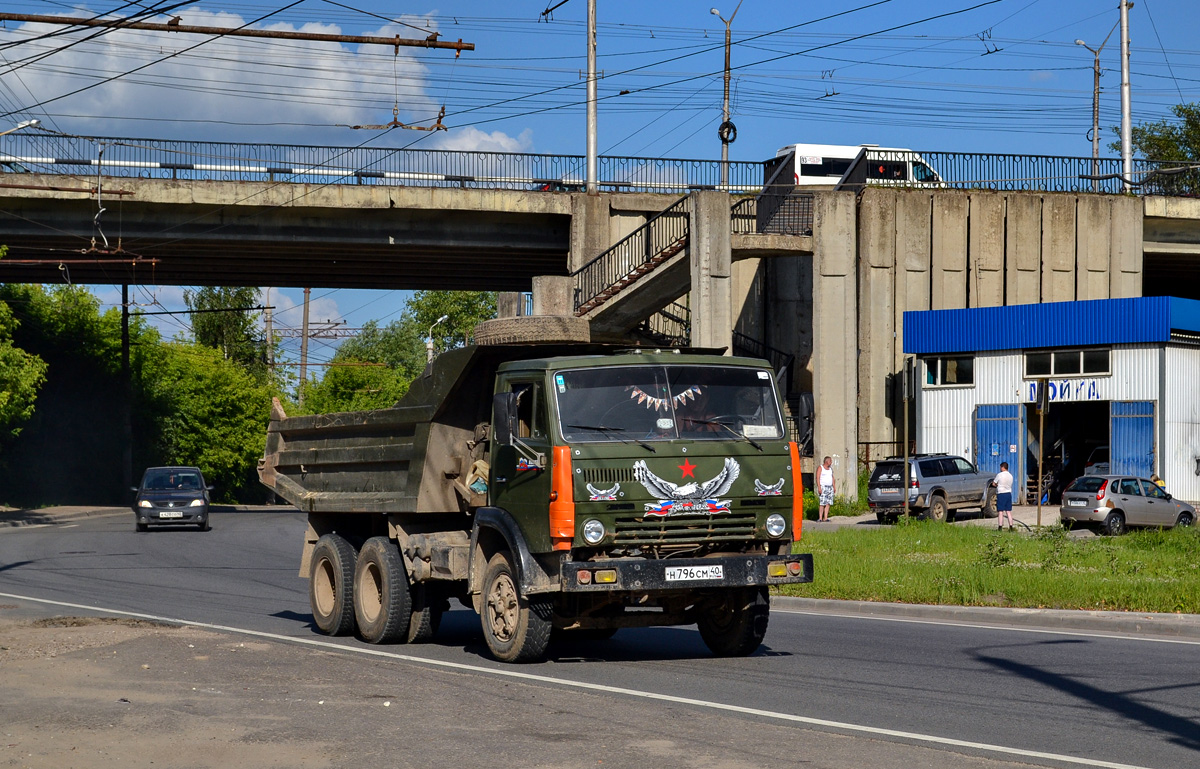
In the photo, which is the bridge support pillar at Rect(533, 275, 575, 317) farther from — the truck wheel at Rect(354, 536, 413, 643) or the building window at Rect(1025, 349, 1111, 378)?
the truck wheel at Rect(354, 536, 413, 643)

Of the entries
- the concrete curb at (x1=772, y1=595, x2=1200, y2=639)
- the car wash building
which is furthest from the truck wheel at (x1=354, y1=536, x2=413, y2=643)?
the car wash building

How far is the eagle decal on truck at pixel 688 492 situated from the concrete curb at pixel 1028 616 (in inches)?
201

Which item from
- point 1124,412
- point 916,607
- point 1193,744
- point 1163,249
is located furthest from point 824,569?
point 1163,249

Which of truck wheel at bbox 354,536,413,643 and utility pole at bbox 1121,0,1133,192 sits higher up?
utility pole at bbox 1121,0,1133,192

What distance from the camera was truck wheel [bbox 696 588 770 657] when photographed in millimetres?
11070

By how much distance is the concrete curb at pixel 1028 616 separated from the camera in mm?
12977

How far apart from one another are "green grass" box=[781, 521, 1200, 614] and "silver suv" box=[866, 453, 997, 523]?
9.01 meters

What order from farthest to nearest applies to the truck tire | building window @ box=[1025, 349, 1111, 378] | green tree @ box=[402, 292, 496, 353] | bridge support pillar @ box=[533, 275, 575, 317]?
green tree @ box=[402, 292, 496, 353] → bridge support pillar @ box=[533, 275, 575, 317] → building window @ box=[1025, 349, 1111, 378] → the truck tire

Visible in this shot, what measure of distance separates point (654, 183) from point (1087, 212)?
14649mm

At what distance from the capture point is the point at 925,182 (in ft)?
144

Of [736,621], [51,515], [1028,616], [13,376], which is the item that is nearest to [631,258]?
[13,376]

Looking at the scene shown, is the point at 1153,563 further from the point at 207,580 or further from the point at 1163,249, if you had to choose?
the point at 1163,249

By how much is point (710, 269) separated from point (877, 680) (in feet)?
89.0

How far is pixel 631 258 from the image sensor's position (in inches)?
1554
